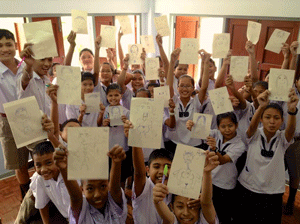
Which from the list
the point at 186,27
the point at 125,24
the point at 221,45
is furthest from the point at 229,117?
the point at 186,27

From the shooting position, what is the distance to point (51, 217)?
1.67 metres

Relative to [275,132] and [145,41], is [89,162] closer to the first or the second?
[275,132]

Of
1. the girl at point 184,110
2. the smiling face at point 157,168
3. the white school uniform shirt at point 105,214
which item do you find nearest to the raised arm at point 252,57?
the girl at point 184,110

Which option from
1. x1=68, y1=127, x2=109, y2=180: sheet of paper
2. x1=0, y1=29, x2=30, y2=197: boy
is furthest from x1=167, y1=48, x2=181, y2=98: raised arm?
x1=68, y1=127, x2=109, y2=180: sheet of paper

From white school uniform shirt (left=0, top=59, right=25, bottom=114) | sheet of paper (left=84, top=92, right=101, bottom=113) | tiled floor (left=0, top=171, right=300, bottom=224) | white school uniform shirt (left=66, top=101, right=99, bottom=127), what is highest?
white school uniform shirt (left=0, top=59, right=25, bottom=114)

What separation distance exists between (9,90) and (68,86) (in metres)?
0.86

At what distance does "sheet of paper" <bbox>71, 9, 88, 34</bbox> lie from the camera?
8.14 ft

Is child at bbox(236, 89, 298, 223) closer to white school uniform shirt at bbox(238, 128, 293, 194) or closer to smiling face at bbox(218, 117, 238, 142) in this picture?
white school uniform shirt at bbox(238, 128, 293, 194)

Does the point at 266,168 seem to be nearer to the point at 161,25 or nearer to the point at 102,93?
the point at 102,93

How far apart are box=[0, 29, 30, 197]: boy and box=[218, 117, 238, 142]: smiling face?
5.75ft

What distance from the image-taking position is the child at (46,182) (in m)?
1.55

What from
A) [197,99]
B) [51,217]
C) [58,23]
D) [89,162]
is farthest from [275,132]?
[58,23]

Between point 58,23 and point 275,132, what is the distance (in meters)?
3.60

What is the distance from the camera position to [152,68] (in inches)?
115
